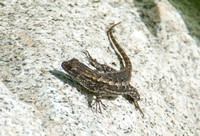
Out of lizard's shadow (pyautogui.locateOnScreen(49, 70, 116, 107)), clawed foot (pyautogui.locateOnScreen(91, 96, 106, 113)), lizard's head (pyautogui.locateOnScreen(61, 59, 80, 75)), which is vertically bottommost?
clawed foot (pyautogui.locateOnScreen(91, 96, 106, 113))

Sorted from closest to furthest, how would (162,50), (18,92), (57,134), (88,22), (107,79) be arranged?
(57,134) < (18,92) < (107,79) < (88,22) < (162,50)

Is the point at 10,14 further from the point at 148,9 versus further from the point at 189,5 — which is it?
the point at 189,5

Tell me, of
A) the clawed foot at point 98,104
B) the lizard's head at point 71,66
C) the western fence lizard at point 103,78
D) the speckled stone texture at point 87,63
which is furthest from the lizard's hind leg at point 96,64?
the clawed foot at point 98,104

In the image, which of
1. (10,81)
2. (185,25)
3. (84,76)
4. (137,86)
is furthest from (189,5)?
(10,81)

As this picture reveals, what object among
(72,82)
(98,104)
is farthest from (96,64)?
(98,104)

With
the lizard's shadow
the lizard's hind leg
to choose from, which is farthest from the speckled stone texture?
the lizard's hind leg

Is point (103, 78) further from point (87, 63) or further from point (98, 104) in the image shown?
point (98, 104)

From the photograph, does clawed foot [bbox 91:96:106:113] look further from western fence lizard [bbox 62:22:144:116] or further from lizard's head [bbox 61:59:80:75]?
lizard's head [bbox 61:59:80:75]

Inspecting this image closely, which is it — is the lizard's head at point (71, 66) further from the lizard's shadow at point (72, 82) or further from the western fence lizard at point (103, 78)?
the lizard's shadow at point (72, 82)
